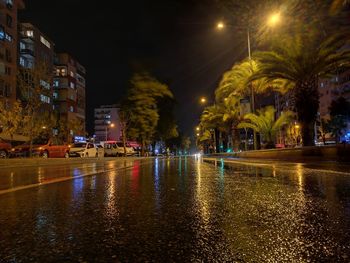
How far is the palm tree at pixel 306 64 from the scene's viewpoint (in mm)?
19859

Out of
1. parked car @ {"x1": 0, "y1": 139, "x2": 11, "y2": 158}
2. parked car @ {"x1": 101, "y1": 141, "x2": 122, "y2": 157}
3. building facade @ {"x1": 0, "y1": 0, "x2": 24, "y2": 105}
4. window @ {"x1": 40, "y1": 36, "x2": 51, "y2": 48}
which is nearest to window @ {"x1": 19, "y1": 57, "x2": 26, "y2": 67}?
window @ {"x1": 40, "y1": 36, "x2": 51, "y2": 48}

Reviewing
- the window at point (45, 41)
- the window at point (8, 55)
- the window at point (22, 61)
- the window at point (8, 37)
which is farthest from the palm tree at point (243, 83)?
the window at point (45, 41)

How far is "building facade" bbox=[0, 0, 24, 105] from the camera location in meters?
55.4

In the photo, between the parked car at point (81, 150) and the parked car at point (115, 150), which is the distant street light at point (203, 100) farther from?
the parked car at point (81, 150)

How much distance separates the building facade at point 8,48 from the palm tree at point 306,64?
4394cm

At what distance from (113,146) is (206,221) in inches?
1831

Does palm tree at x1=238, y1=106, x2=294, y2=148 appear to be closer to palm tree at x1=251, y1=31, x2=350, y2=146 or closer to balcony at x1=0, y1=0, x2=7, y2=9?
palm tree at x1=251, y1=31, x2=350, y2=146

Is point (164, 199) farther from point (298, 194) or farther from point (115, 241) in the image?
point (115, 241)

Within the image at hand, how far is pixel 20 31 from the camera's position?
75.0 metres

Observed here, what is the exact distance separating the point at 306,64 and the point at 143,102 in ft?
78.6

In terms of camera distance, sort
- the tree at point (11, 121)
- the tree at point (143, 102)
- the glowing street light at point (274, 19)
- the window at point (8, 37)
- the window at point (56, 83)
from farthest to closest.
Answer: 1. the window at point (56, 83)
2. the window at point (8, 37)
3. the tree at point (143, 102)
4. the tree at point (11, 121)
5. the glowing street light at point (274, 19)

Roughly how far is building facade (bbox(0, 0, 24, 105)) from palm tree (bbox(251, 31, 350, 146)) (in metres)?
43.9

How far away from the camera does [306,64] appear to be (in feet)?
68.2

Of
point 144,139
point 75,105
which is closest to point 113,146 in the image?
point 144,139
